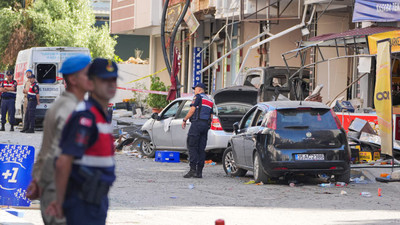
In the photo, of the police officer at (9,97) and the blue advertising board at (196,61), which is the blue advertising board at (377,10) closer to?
the police officer at (9,97)

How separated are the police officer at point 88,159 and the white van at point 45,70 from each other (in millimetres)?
22521

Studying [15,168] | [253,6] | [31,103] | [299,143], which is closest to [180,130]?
[299,143]

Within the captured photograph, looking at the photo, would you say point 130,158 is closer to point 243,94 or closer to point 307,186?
point 243,94

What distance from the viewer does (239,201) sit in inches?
471

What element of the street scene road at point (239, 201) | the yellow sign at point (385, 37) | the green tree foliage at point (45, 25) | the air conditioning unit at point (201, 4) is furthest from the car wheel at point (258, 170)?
the green tree foliage at point (45, 25)

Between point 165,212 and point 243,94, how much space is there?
9.37 meters

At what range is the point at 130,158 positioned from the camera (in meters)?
20.1

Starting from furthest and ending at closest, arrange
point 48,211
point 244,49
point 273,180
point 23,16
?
point 23,16, point 244,49, point 273,180, point 48,211

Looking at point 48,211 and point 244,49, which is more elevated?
point 244,49

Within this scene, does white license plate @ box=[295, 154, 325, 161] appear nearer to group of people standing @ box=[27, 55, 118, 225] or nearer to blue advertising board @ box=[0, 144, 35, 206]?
blue advertising board @ box=[0, 144, 35, 206]

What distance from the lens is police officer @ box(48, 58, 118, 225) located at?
489 cm

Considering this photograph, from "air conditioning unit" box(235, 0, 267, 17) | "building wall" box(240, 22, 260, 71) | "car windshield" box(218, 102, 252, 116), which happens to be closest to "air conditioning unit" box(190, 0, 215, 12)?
"building wall" box(240, 22, 260, 71)

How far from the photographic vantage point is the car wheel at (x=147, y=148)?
66.2 ft

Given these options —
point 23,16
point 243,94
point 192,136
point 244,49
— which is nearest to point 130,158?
point 243,94
